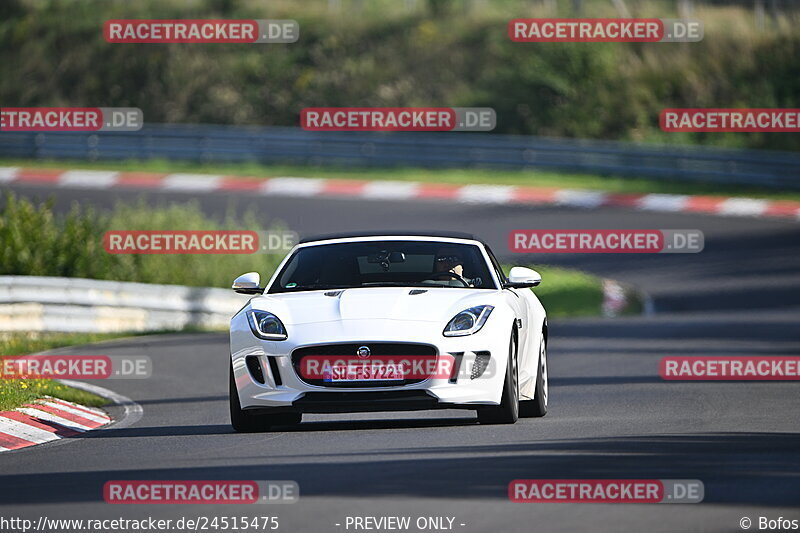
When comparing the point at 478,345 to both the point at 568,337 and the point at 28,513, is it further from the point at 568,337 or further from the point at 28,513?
the point at 568,337

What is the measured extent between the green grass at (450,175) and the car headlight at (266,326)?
25.8 m

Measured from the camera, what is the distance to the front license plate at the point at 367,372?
10.6m

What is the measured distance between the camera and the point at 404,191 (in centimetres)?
3622

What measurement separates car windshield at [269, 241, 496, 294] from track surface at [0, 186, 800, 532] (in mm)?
977

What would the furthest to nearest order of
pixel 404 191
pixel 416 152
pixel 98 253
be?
pixel 416 152, pixel 404 191, pixel 98 253

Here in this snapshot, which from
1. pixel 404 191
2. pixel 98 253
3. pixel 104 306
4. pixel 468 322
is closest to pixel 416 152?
pixel 404 191

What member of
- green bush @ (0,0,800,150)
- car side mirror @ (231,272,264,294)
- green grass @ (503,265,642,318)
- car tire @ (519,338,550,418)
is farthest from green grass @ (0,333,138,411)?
green bush @ (0,0,800,150)

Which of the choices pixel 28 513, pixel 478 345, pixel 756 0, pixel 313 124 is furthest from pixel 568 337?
pixel 756 0

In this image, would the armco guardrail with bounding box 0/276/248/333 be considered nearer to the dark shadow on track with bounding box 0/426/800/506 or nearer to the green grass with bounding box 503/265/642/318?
the green grass with bounding box 503/265/642/318

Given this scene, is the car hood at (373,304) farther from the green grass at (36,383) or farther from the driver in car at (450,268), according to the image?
the green grass at (36,383)

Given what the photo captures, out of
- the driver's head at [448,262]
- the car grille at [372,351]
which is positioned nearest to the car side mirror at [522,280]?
the driver's head at [448,262]

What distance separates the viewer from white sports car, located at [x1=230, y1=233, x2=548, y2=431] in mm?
10656

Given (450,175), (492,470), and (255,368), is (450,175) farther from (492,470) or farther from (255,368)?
(492,470)

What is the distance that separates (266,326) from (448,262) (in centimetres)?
168
